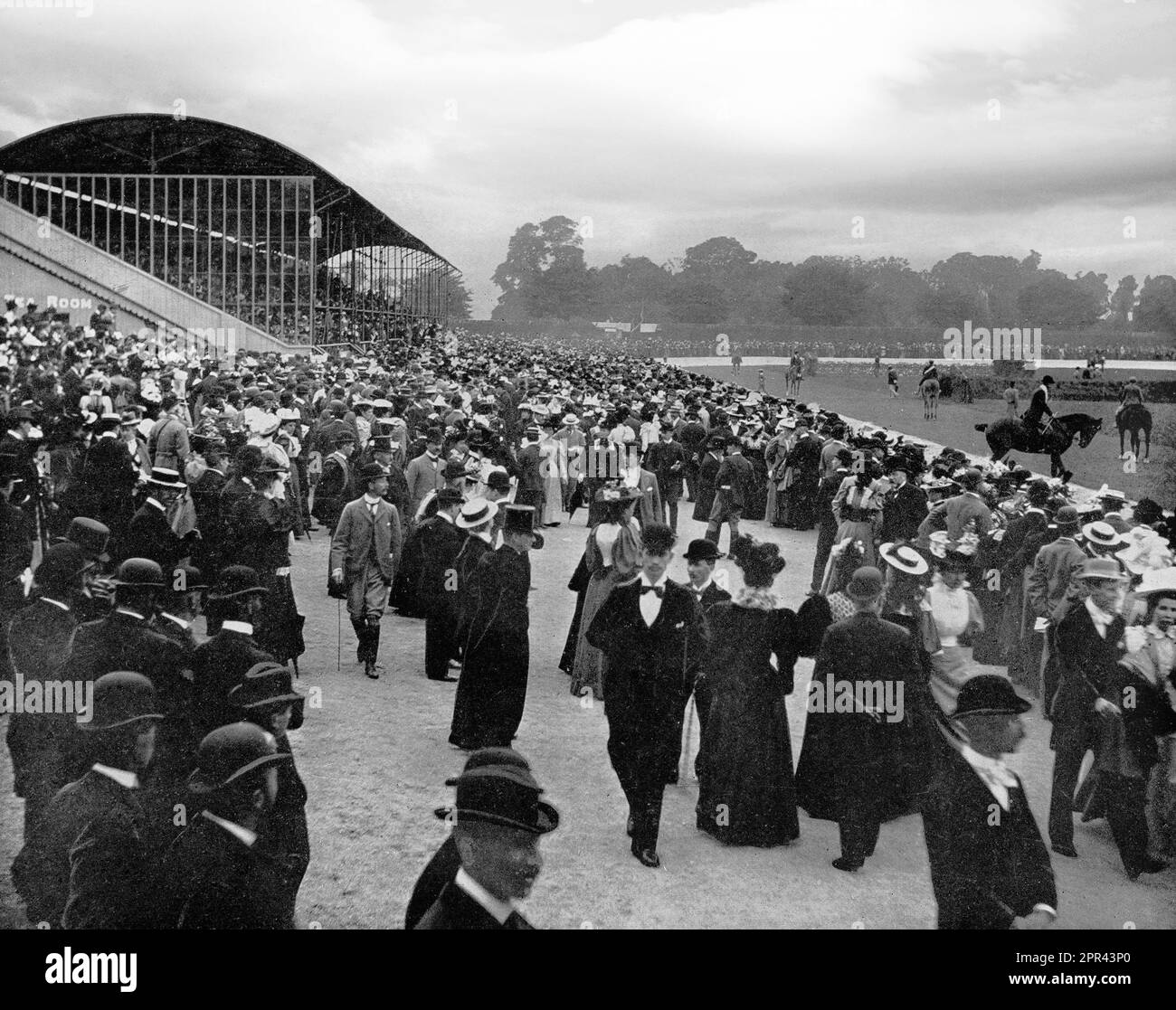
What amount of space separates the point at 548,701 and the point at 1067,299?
3641 centimetres

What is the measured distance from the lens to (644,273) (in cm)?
Result: 3828

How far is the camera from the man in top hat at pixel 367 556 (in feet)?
25.8

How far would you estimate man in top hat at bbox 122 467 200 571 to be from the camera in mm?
6793

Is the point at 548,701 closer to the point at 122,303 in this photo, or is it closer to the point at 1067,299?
the point at 122,303

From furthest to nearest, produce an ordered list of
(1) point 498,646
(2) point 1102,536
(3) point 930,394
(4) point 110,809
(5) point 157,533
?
(3) point 930,394, (2) point 1102,536, (5) point 157,533, (1) point 498,646, (4) point 110,809

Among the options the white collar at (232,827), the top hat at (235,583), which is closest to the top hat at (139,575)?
the top hat at (235,583)

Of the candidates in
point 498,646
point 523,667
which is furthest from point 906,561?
point 498,646

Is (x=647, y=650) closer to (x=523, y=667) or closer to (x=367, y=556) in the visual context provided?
(x=523, y=667)

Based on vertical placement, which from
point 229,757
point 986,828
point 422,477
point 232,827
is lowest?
point 986,828

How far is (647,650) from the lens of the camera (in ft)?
19.3

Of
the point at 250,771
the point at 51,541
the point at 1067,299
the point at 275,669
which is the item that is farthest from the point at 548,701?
the point at 1067,299

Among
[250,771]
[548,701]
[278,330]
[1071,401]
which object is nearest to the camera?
[250,771]

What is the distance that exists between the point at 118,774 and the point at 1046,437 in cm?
1696

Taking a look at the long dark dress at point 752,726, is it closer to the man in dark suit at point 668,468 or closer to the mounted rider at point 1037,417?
the man in dark suit at point 668,468
